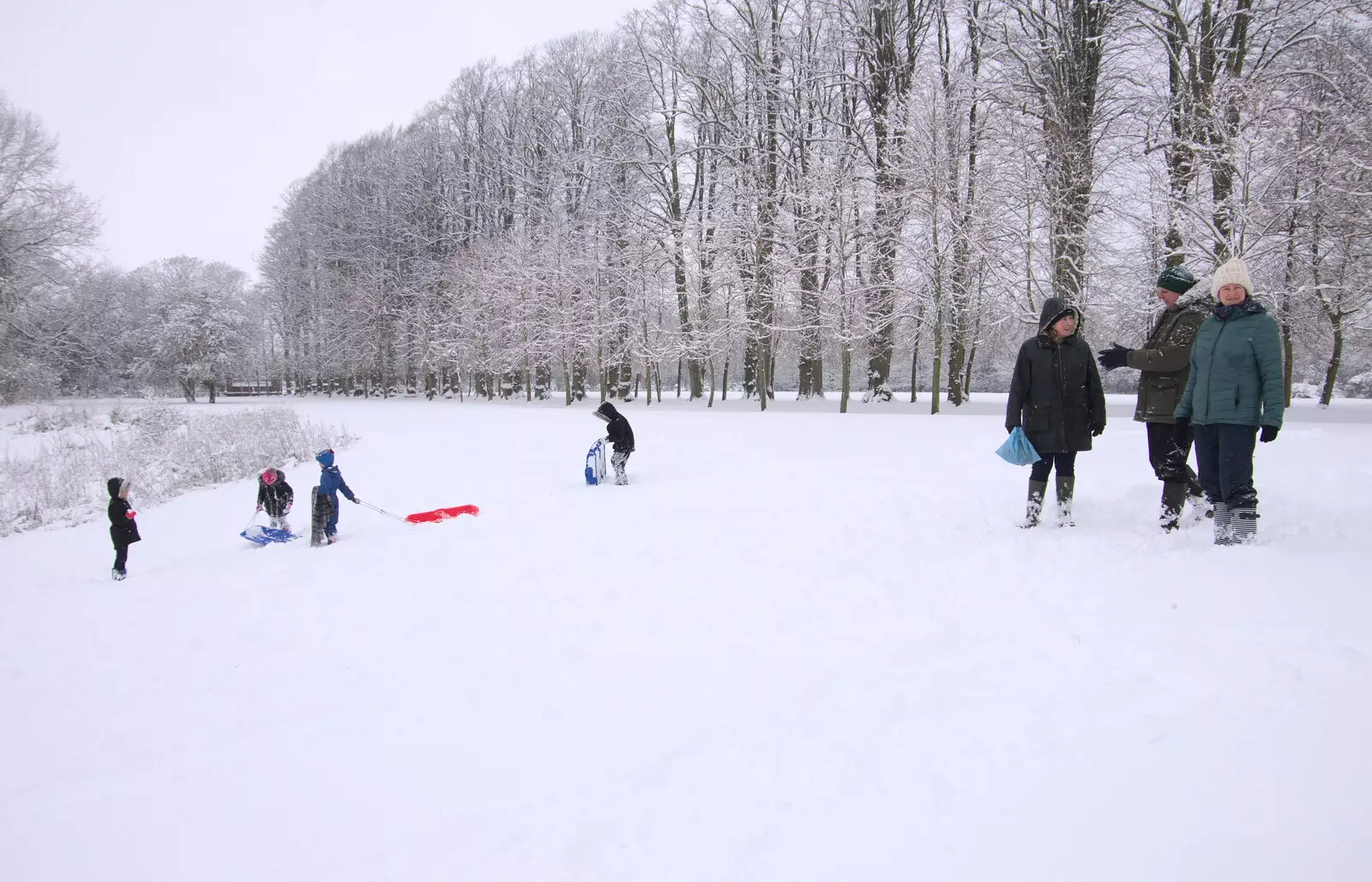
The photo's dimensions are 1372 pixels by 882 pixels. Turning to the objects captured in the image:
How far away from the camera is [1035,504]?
5.48 metres

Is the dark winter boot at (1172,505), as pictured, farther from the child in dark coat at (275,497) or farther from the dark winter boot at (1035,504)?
the child in dark coat at (275,497)

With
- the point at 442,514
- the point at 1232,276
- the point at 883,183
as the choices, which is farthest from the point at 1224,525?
the point at 883,183

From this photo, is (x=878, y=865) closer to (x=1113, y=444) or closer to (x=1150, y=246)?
(x=1113, y=444)

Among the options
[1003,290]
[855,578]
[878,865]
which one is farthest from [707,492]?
[1003,290]

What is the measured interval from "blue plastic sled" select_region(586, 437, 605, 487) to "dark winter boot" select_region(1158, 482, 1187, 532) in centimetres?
671

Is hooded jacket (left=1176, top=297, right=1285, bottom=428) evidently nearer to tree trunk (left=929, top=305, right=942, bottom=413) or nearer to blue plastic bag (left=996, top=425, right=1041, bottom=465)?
blue plastic bag (left=996, top=425, right=1041, bottom=465)

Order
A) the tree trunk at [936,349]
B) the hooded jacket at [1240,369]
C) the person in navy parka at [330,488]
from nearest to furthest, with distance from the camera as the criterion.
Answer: the hooded jacket at [1240,369]
the person in navy parka at [330,488]
the tree trunk at [936,349]

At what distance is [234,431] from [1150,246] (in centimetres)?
Answer: 2595

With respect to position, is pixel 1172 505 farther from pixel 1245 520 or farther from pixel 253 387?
pixel 253 387

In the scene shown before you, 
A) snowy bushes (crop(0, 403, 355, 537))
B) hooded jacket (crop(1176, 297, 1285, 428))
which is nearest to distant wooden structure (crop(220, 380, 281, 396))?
snowy bushes (crop(0, 403, 355, 537))

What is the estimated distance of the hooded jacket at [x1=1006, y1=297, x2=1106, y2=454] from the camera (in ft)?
17.2

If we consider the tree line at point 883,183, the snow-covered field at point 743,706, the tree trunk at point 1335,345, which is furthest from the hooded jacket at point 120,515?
the tree trunk at point 1335,345

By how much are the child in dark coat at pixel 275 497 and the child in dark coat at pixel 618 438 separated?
13.8 feet

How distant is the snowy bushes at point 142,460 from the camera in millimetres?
11945
